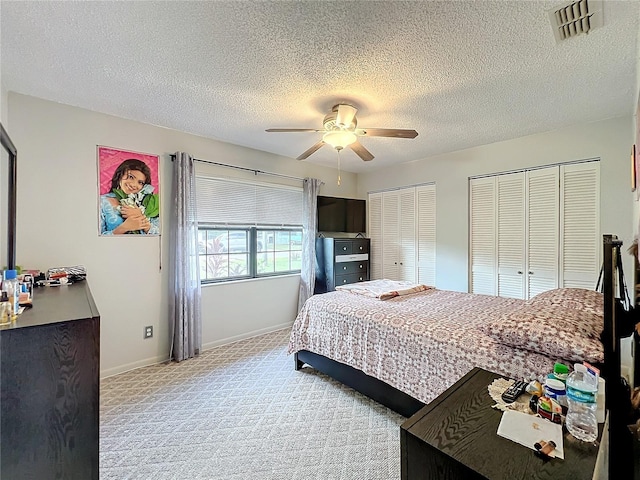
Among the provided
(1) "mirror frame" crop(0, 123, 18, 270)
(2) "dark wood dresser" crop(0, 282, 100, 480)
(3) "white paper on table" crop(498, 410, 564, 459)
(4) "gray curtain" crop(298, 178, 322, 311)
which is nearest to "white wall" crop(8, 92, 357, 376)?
(1) "mirror frame" crop(0, 123, 18, 270)

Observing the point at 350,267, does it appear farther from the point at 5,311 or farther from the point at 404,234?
the point at 5,311

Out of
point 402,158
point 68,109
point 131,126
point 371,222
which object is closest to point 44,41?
point 68,109

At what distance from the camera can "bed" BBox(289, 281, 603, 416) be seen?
1.48 metres

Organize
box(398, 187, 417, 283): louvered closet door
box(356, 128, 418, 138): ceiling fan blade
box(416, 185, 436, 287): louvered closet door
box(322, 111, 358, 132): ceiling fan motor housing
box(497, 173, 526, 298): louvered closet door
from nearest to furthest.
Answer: box(356, 128, 418, 138): ceiling fan blade
box(322, 111, 358, 132): ceiling fan motor housing
box(497, 173, 526, 298): louvered closet door
box(416, 185, 436, 287): louvered closet door
box(398, 187, 417, 283): louvered closet door

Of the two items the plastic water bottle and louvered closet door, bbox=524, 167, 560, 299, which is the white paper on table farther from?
louvered closet door, bbox=524, 167, 560, 299

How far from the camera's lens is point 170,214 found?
3.21m

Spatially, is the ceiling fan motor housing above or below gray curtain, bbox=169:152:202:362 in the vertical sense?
above

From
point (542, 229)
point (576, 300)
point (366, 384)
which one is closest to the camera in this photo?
point (576, 300)

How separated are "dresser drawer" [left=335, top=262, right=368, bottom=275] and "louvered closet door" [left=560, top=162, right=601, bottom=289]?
256 cm

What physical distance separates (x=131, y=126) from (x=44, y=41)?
1245 millimetres

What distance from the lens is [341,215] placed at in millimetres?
4922

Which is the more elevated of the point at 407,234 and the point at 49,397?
the point at 407,234

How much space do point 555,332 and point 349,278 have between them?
3286mm

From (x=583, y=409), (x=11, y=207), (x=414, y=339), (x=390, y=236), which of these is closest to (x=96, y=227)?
(x=11, y=207)
